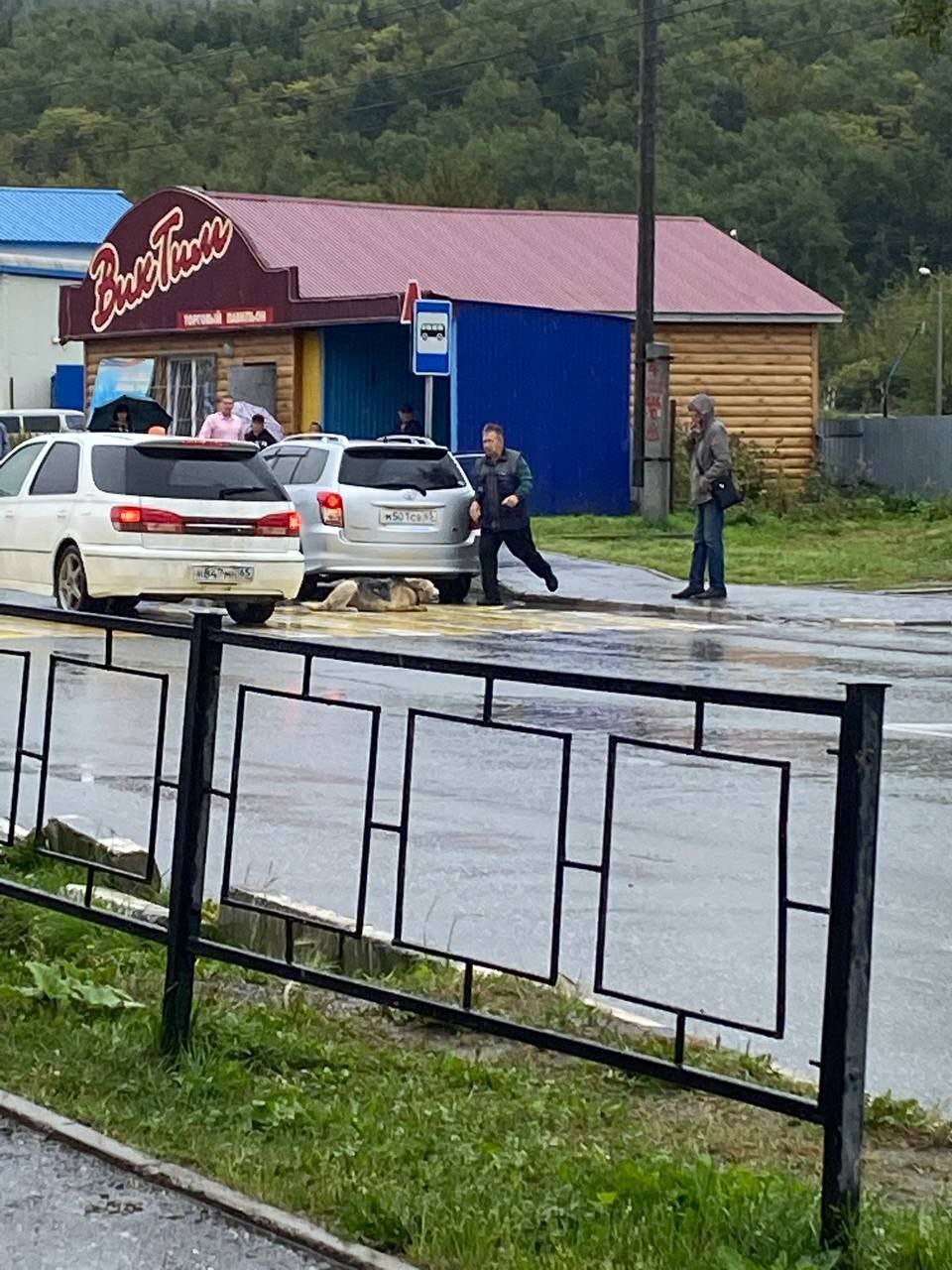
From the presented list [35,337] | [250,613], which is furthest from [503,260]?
[35,337]

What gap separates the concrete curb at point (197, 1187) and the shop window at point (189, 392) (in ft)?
115

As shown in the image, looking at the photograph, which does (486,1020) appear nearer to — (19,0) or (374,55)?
(374,55)

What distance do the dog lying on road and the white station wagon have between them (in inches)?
68.7

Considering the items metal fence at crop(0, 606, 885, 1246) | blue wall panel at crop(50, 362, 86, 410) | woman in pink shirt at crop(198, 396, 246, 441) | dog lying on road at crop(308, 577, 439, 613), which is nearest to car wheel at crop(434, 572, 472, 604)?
dog lying on road at crop(308, 577, 439, 613)

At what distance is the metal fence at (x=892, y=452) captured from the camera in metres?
39.4

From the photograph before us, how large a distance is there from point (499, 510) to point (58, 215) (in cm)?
5376

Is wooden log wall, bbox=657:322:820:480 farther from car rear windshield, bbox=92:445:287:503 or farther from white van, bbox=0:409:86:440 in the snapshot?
car rear windshield, bbox=92:445:287:503

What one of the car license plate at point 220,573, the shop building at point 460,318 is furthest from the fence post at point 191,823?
the shop building at point 460,318

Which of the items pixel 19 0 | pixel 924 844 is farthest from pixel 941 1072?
pixel 19 0

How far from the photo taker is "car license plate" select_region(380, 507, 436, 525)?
70.5 feet

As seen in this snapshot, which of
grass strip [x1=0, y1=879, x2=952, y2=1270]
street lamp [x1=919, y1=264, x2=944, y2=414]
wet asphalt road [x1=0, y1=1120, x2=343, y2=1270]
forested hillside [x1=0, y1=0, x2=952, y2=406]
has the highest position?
forested hillside [x1=0, y1=0, x2=952, y2=406]

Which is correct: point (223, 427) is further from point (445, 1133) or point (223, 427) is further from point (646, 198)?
point (445, 1133)

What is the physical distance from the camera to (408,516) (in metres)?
21.6

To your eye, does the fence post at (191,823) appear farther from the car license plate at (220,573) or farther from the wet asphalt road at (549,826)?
the car license plate at (220,573)
